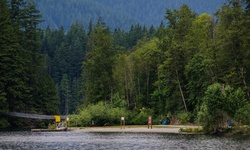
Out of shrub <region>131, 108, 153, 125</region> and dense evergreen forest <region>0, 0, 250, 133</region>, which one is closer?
dense evergreen forest <region>0, 0, 250, 133</region>

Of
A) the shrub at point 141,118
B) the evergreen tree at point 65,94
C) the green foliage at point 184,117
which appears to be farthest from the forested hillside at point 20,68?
the evergreen tree at point 65,94

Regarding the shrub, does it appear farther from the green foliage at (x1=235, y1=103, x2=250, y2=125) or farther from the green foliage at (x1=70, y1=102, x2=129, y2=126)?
the green foliage at (x1=235, y1=103, x2=250, y2=125)

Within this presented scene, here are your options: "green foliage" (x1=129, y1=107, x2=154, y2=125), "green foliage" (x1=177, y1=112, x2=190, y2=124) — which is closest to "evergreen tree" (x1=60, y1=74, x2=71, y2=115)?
"green foliage" (x1=129, y1=107, x2=154, y2=125)

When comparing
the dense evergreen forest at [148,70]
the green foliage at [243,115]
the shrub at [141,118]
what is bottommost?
the green foliage at [243,115]

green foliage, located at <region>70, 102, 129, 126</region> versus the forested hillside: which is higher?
the forested hillside

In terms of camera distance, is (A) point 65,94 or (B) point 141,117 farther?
(A) point 65,94

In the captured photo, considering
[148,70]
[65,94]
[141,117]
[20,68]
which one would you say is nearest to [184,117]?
[141,117]

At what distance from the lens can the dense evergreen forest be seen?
62.2m

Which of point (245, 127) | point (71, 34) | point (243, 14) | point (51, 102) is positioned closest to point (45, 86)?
point (51, 102)

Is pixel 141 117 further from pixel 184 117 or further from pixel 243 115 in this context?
pixel 243 115

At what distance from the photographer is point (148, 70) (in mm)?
87375

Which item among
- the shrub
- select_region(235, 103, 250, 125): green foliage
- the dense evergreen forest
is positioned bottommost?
select_region(235, 103, 250, 125): green foliage

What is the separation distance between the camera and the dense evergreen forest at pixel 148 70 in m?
62.2

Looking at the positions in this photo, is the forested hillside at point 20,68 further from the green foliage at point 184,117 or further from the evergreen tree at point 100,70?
the green foliage at point 184,117
